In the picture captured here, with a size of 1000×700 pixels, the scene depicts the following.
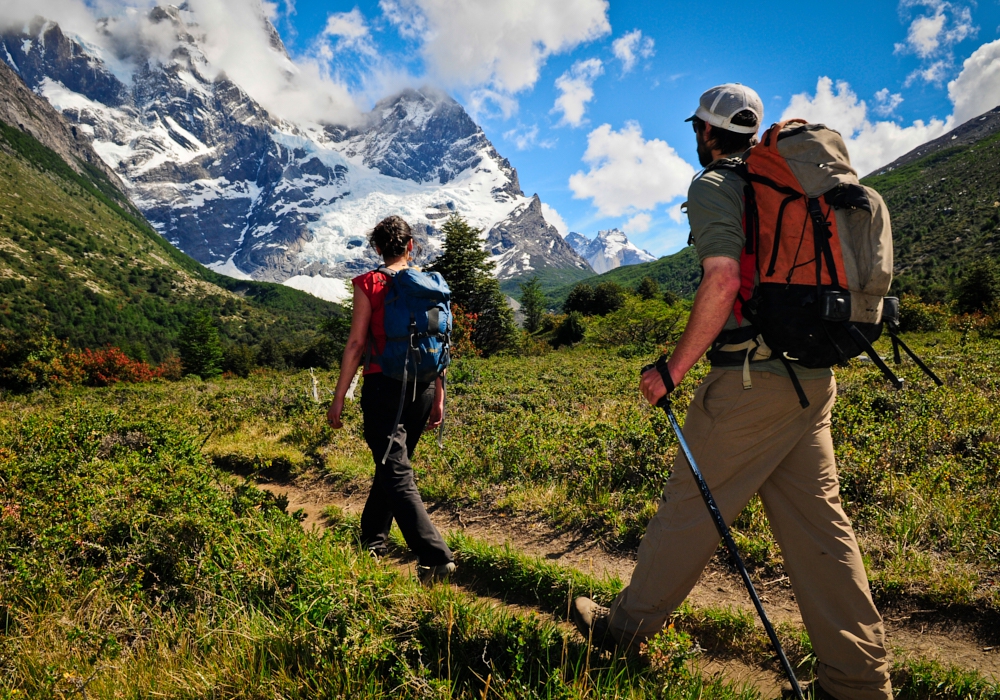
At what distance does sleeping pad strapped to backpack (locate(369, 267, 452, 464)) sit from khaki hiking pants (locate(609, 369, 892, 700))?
172 centimetres

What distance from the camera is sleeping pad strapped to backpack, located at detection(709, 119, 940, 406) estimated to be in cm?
192

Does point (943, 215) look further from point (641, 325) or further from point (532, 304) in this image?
point (641, 325)

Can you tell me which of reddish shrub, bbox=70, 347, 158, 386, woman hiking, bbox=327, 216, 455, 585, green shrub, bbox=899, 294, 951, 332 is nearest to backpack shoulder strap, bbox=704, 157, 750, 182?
woman hiking, bbox=327, 216, 455, 585

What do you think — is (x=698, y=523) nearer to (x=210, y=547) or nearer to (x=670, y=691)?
(x=670, y=691)

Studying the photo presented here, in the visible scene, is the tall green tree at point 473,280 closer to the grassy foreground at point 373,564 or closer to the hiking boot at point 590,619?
the grassy foreground at point 373,564

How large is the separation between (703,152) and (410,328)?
1954mm

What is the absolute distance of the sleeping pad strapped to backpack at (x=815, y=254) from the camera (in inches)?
75.6

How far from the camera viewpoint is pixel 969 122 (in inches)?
5807

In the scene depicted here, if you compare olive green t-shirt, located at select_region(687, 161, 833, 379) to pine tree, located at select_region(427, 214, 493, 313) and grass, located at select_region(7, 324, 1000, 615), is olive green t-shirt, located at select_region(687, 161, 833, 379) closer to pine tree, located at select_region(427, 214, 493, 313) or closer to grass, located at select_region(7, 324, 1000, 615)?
grass, located at select_region(7, 324, 1000, 615)

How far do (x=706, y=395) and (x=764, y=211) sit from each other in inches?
31.7

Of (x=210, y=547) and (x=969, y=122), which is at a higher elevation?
(x=969, y=122)

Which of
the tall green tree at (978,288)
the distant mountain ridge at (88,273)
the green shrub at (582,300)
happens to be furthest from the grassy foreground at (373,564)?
the distant mountain ridge at (88,273)

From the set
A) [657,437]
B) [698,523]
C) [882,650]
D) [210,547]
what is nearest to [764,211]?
[698,523]

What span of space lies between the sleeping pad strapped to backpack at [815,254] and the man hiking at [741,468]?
0.10 metres
